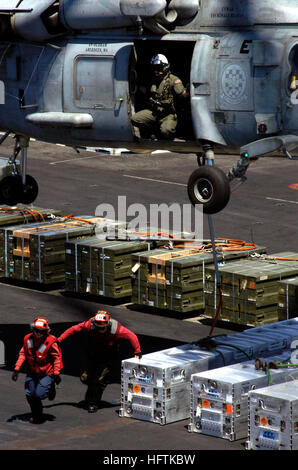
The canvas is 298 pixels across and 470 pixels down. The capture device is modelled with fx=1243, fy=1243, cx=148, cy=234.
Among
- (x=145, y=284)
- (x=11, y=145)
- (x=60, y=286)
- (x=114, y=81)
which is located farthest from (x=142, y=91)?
(x=11, y=145)

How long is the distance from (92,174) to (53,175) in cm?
180

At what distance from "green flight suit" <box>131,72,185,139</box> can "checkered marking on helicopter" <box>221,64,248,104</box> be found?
1.13 meters

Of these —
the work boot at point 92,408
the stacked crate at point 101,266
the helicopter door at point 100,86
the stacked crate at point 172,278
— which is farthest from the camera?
the stacked crate at point 101,266

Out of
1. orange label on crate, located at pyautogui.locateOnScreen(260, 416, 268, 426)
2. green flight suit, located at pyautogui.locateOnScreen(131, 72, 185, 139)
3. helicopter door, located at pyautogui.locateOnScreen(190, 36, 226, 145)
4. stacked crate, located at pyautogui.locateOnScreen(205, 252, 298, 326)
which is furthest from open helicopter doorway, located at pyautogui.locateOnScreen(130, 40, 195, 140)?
stacked crate, located at pyautogui.locateOnScreen(205, 252, 298, 326)

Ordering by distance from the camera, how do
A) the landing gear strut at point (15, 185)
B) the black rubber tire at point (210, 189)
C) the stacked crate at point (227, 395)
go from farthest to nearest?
the landing gear strut at point (15, 185) → the stacked crate at point (227, 395) → the black rubber tire at point (210, 189)

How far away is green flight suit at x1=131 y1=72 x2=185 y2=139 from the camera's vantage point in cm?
2534

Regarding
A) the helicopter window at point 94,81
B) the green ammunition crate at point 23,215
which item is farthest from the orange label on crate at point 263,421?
the green ammunition crate at point 23,215

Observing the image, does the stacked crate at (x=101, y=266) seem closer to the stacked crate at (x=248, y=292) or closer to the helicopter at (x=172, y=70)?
the stacked crate at (x=248, y=292)

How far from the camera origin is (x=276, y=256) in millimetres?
37125

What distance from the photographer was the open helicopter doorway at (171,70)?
25547 millimetres

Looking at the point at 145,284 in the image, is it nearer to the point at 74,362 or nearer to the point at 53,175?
the point at 74,362

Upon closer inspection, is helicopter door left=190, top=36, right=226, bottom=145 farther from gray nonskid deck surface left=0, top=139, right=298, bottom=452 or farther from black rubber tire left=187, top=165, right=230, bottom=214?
gray nonskid deck surface left=0, top=139, right=298, bottom=452

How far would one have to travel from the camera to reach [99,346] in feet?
86.9

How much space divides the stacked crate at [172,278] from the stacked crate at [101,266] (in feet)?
2.71
